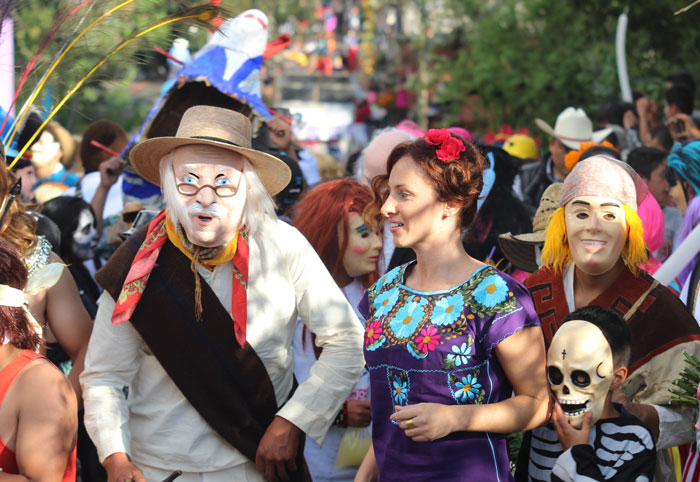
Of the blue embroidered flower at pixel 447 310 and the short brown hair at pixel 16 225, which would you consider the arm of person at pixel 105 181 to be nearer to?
the short brown hair at pixel 16 225

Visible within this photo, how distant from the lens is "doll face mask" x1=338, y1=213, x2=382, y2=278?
4160mm

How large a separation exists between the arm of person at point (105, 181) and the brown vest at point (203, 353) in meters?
2.96

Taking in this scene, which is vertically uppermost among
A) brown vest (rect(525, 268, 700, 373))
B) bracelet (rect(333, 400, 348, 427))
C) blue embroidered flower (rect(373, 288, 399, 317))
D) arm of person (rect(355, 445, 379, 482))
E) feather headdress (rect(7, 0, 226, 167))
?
feather headdress (rect(7, 0, 226, 167))

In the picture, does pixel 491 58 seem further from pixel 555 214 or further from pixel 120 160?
pixel 555 214

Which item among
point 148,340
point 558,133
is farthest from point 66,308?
point 558,133

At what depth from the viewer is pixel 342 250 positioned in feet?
13.7

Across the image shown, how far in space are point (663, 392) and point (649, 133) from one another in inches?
213

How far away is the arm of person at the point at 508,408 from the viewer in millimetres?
2590

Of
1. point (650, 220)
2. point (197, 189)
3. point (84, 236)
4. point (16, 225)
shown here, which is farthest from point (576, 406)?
point (84, 236)

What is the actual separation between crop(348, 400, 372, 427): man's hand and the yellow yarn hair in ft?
3.47

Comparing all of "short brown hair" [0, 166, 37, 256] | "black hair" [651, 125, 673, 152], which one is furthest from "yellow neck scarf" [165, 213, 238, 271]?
"black hair" [651, 125, 673, 152]

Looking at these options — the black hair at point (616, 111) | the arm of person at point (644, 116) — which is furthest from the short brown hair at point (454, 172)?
the black hair at point (616, 111)

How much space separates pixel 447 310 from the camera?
2752mm

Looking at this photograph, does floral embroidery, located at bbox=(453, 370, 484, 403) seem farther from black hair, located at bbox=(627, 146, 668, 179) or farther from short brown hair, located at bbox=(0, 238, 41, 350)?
black hair, located at bbox=(627, 146, 668, 179)
